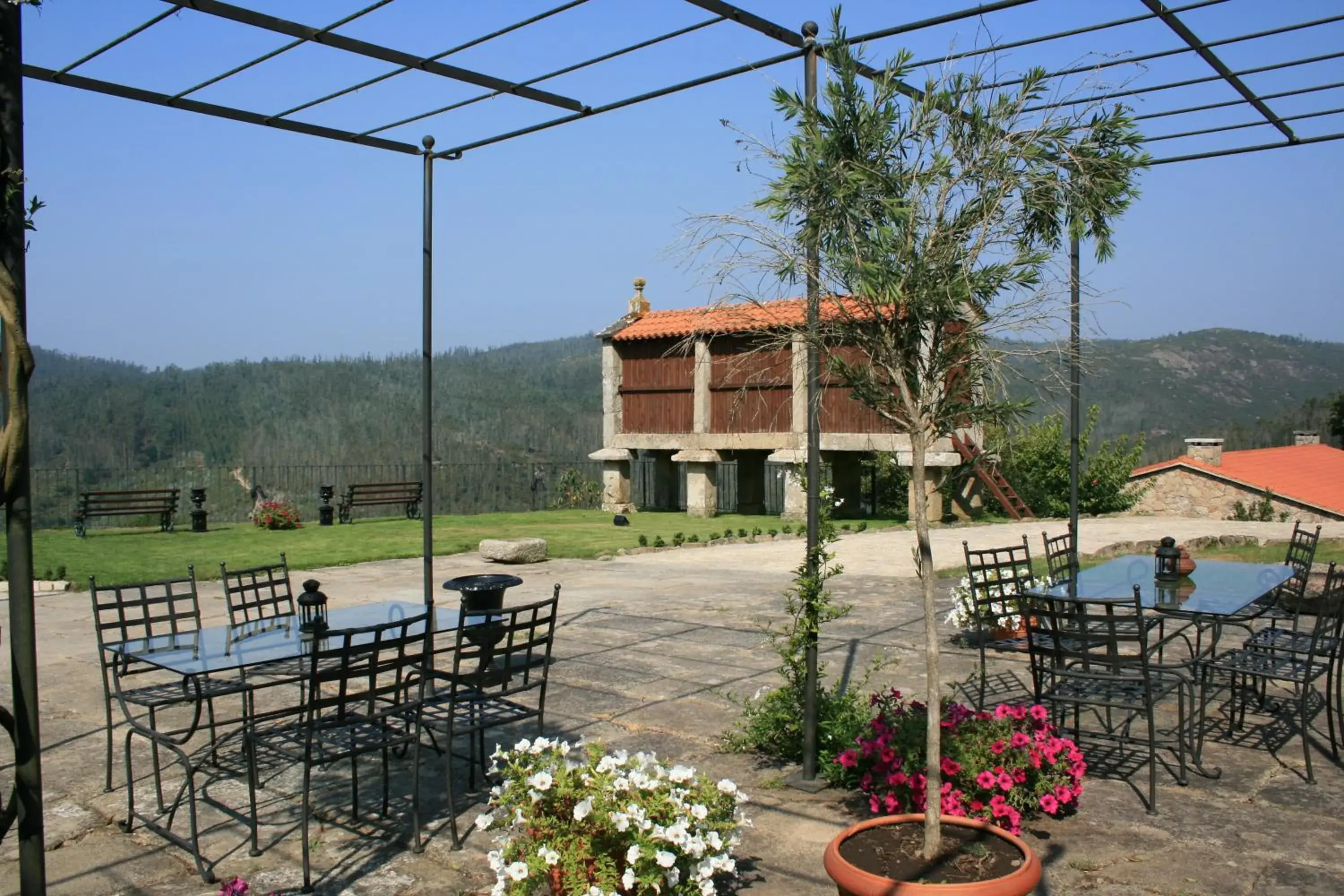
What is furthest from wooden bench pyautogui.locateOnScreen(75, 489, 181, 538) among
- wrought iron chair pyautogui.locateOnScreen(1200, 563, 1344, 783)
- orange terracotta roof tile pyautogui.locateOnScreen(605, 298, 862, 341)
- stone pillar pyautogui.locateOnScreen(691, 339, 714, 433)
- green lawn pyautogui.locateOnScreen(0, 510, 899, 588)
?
wrought iron chair pyautogui.locateOnScreen(1200, 563, 1344, 783)

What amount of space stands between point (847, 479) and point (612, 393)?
257 inches

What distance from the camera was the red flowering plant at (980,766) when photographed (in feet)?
15.1

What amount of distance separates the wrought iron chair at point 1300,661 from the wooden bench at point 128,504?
20745 millimetres

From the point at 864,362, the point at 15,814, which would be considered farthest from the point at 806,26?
the point at 15,814

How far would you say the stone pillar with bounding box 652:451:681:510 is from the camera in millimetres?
28078

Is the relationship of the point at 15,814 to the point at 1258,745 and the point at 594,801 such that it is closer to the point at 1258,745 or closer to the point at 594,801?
the point at 594,801

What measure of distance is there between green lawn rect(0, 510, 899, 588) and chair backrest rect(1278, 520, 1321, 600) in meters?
11.2

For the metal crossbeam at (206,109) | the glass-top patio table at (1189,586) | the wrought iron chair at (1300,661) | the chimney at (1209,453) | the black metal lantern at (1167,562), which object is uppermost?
the metal crossbeam at (206,109)

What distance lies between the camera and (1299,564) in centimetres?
770

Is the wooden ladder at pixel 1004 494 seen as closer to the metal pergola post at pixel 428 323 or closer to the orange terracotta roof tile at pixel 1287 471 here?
the orange terracotta roof tile at pixel 1287 471

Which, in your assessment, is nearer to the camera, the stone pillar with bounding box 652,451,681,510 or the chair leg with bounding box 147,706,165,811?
the chair leg with bounding box 147,706,165,811

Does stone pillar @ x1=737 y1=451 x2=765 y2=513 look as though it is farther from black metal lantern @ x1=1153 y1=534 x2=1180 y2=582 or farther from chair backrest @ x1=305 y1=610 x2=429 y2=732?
chair backrest @ x1=305 y1=610 x2=429 y2=732

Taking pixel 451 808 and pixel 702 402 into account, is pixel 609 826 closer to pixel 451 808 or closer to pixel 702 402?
pixel 451 808

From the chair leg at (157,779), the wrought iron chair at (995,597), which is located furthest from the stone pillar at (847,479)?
the chair leg at (157,779)
